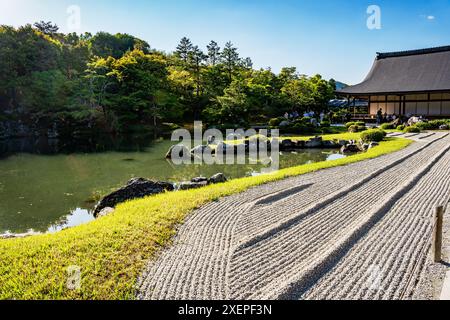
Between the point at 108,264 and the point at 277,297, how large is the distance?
7.07 feet

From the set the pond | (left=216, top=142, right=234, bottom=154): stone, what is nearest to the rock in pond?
the pond

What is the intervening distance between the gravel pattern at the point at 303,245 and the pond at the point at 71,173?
3911 millimetres

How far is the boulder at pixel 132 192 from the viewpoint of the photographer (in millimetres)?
7734

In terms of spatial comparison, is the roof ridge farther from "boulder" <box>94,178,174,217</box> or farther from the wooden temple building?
"boulder" <box>94,178,174,217</box>

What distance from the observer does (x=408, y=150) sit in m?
14.1

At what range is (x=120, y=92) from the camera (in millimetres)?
30641

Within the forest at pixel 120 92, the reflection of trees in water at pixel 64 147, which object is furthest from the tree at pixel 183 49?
the reflection of trees in water at pixel 64 147

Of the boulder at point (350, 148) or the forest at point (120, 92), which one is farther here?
the forest at point (120, 92)

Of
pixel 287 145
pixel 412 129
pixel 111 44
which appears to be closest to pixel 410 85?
pixel 412 129

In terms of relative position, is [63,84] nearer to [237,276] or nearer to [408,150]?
[408,150]

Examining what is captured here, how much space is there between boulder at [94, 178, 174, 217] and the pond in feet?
1.86

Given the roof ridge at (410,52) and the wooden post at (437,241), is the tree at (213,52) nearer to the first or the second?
the roof ridge at (410,52)

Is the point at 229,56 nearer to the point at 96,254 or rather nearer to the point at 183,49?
the point at 183,49

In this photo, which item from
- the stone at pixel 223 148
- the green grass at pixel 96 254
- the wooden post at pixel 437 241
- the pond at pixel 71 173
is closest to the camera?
the green grass at pixel 96 254
